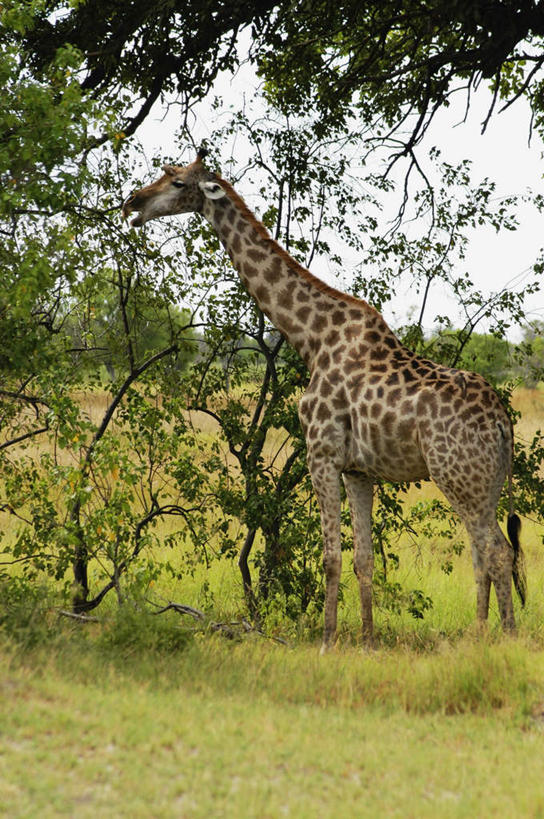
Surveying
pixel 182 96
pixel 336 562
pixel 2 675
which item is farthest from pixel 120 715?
pixel 182 96

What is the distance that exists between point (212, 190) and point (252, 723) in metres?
5.34

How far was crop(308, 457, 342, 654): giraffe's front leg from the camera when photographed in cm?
827

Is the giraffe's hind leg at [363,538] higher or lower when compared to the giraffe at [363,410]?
lower

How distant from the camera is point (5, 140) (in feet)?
25.5

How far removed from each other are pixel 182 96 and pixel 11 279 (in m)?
5.06

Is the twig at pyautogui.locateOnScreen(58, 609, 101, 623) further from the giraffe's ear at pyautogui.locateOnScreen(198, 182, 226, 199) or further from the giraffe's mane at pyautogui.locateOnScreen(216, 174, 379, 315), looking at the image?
the giraffe's ear at pyautogui.locateOnScreen(198, 182, 226, 199)

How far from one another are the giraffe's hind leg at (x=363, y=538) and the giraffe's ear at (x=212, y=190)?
10.0ft

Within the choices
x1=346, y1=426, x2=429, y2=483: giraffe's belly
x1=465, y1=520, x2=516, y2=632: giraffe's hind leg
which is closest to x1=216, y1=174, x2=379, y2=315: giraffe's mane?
x1=346, y1=426, x2=429, y2=483: giraffe's belly

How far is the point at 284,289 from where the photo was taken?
8781 millimetres

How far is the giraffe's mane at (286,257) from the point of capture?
870cm

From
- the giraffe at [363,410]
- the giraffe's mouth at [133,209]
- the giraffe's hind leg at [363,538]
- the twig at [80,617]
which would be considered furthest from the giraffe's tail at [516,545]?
the giraffe's mouth at [133,209]

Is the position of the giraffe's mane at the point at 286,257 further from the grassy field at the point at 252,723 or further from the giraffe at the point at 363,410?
the grassy field at the point at 252,723

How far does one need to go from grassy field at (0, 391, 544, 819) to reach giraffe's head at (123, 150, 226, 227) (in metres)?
3.94

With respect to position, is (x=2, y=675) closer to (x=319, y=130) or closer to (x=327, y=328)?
(x=327, y=328)
